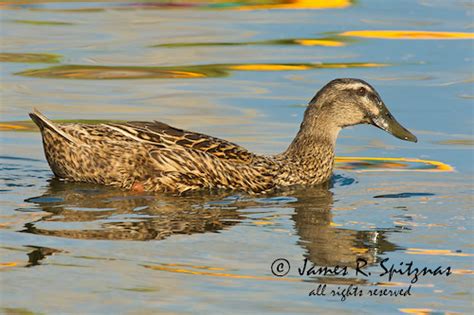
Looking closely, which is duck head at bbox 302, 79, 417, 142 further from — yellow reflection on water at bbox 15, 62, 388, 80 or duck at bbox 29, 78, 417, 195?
yellow reflection on water at bbox 15, 62, 388, 80

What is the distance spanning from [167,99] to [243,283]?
8.11 meters

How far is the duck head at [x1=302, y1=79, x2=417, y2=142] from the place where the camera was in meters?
13.4

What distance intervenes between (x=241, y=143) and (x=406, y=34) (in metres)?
7.13

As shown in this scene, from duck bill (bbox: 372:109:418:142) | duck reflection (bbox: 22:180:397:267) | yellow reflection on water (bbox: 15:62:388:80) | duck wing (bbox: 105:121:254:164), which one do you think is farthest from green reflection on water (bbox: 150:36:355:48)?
duck reflection (bbox: 22:180:397:267)

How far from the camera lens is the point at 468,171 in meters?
13.5

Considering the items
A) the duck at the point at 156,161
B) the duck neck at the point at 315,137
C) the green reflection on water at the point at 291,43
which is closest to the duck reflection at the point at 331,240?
the duck at the point at 156,161

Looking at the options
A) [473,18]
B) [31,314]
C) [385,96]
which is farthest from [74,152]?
[473,18]

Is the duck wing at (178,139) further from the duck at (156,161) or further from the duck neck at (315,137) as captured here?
the duck neck at (315,137)

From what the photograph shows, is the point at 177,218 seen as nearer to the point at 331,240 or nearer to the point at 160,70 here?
the point at 331,240

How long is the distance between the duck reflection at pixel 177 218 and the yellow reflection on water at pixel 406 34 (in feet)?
28.5

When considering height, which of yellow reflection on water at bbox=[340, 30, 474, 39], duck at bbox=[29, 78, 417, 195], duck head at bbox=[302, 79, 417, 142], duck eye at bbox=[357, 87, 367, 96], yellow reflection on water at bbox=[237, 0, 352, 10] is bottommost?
duck at bbox=[29, 78, 417, 195]

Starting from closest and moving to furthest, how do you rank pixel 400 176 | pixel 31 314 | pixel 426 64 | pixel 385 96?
pixel 31 314 < pixel 400 176 < pixel 385 96 < pixel 426 64

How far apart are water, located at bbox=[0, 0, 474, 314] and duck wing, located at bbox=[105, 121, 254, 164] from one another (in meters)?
0.57

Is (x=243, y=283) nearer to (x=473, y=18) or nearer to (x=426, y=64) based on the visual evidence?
(x=426, y=64)
